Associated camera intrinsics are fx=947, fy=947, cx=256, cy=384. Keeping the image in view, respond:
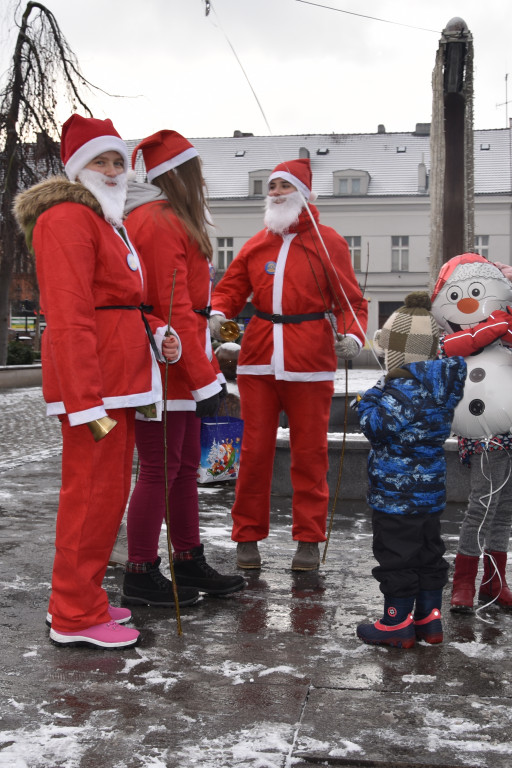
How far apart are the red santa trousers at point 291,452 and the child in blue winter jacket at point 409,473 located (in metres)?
1.11

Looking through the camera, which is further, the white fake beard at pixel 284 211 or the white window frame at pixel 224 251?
the white window frame at pixel 224 251

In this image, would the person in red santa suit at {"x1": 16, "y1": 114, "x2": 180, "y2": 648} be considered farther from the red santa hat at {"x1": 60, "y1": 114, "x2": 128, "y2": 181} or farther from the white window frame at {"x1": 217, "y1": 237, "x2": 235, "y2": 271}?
the white window frame at {"x1": 217, "y1": 237, "x2": 235, "y2": 271}

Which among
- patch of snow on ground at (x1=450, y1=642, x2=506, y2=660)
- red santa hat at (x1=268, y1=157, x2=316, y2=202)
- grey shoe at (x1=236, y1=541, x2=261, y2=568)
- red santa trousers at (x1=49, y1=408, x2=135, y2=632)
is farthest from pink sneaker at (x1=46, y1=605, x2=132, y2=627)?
red santa hat at (x1=268, y1=157, x2=316, y2=202)

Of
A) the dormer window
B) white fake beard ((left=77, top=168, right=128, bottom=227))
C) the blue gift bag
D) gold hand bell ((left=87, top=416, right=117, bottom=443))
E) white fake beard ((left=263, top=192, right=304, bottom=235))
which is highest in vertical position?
the dormer window

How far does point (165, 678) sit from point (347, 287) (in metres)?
2.40

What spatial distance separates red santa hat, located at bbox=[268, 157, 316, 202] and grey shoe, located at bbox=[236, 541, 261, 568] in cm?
182

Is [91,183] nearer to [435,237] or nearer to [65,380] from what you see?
[65,380]

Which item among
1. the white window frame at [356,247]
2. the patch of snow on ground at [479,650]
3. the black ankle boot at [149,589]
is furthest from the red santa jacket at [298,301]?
the white window frame at [356,247]

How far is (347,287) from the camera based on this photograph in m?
4.86

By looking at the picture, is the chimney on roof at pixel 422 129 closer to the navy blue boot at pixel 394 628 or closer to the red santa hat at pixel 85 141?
the red santa hat at pixel 85 141

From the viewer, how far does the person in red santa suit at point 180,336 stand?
3938 mm

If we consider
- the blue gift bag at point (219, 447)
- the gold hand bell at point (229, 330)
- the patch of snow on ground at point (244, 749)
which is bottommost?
the patch of snow on ground at point (244, 749)

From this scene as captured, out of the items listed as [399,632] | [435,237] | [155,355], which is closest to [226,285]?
[155,355]

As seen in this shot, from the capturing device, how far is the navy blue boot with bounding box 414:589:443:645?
11.8 feet
